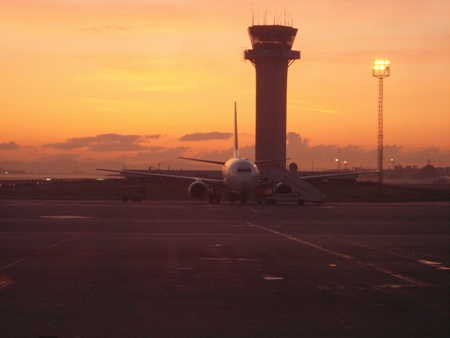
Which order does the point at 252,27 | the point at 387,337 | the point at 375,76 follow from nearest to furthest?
the point at 387,337
the point at 375,76
the point at 252,27

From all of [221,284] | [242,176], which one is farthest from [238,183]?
[221,284]

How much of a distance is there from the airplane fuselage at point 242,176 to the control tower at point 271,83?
53.4m

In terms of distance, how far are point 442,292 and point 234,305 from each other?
12.3ft

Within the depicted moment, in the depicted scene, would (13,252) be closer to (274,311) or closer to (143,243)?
(143,243)

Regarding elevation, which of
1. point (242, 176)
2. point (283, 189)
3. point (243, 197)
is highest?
point (242, 176)

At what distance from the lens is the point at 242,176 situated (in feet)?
162

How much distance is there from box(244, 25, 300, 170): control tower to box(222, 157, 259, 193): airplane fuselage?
5337 centimetres

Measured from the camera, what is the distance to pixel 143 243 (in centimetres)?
1994

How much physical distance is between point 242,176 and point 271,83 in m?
56.9

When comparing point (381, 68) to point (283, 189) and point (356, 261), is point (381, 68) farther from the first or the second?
point (356, 261)

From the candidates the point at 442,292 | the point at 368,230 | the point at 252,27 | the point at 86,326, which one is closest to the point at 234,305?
the point at 86,326

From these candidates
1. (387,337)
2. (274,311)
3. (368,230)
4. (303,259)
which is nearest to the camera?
(387,337)

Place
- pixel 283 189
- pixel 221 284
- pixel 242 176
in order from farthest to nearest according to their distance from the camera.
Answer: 1. pixel 283 189
2. pixel 242 176
3. pixel 221 284

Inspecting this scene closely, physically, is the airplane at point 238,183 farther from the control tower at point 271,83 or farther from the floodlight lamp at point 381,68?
the control tower at point 271,83
